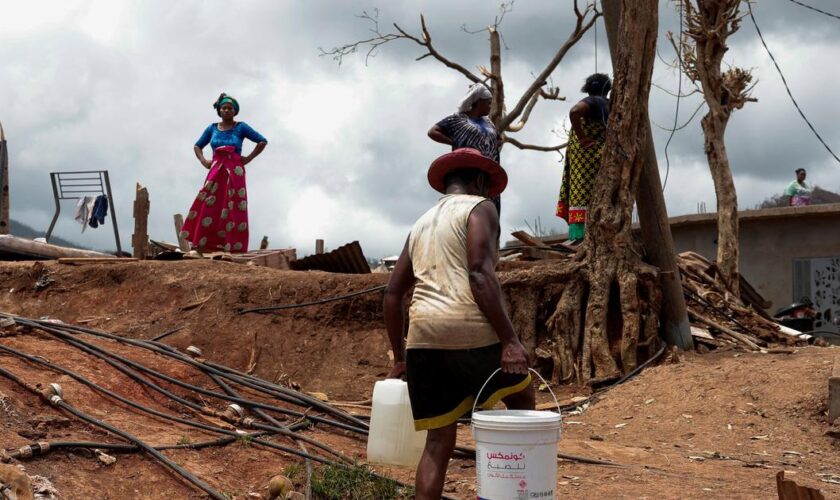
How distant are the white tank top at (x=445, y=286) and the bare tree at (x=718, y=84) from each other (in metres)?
9.42

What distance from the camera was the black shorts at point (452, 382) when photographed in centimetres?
367

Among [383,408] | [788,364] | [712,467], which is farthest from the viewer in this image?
[788,364]

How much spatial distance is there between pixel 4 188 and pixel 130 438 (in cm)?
1180

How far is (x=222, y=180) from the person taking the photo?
10516 mm

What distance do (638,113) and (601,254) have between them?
1281mm

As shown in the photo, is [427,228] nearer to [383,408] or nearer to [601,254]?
[383,408]

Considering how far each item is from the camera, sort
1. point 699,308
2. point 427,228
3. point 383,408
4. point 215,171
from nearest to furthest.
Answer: point 427,228 → point 383,408 → point 699,308 → point 215,171

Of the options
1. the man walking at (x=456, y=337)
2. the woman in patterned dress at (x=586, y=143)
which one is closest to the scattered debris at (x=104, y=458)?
the man walking at (x=456, y=337)

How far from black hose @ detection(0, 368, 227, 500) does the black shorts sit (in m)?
1.38

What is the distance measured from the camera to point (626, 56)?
26.9 ft

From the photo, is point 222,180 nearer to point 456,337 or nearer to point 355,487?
point 355,487

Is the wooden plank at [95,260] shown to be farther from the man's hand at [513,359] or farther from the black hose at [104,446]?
the man's hand at [513,359]

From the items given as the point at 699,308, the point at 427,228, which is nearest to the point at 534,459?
the point at 427,228

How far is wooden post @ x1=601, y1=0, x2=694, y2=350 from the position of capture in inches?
323
